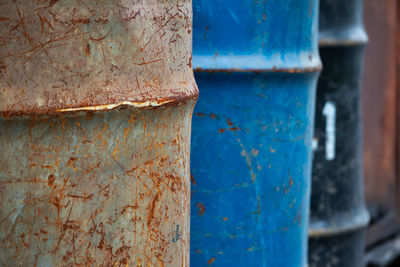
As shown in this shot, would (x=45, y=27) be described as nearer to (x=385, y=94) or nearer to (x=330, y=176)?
(x=330, y=176)

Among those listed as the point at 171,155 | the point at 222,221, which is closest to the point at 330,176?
the point at 222,221

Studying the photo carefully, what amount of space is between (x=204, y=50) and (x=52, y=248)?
2.13 feet

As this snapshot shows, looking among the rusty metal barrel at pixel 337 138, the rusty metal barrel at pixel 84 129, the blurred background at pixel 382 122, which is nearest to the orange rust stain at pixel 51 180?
the rusty metal barrel at pixel 84 129

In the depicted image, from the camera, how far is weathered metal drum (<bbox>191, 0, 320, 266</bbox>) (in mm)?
1418

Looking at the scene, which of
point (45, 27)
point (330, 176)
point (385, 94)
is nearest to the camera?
point (45, 27)

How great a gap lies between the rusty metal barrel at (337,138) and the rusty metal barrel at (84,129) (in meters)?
1.39

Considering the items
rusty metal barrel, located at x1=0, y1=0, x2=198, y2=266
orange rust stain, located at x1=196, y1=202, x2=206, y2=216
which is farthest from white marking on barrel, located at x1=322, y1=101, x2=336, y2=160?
rusty metal barrel, located at x1=0, y1=0, x2=198, y2=266

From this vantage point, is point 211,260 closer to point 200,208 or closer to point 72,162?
point 200,208

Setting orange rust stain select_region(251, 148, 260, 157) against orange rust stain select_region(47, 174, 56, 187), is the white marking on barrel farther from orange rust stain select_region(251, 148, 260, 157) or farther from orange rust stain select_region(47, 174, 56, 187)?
orange rust stain select_region(47, 174, 56, 187)

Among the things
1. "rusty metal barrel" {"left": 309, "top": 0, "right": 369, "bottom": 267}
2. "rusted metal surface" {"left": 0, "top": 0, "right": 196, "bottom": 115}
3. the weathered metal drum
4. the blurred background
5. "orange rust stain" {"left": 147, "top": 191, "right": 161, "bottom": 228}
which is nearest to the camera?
"rusted metal surface" {"left": 0, "top": 0, "right": 196, "bottom": 115}

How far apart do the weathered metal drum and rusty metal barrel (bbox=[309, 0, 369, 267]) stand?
2.45ft

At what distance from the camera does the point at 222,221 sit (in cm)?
146

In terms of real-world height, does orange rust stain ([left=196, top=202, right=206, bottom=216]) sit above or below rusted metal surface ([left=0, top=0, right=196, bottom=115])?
below

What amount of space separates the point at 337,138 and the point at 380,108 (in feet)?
5.87
